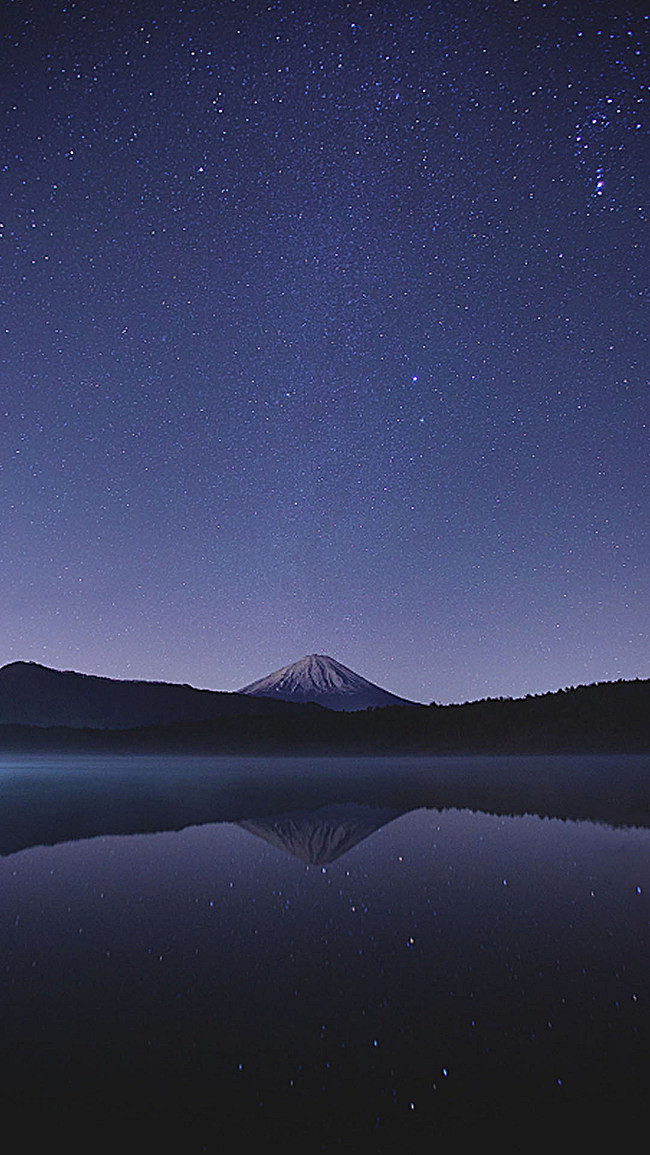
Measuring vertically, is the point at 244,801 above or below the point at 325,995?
above

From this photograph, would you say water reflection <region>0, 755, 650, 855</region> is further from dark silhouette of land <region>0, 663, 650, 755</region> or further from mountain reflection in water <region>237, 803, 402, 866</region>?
dark silhouette of land <region>0, 663, 650, 755</region>

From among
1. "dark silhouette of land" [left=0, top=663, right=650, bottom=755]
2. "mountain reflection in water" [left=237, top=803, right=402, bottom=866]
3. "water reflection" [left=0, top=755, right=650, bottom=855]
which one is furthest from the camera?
"dark silhouette of land" [left=0, top=663, right=650, bottom=755]

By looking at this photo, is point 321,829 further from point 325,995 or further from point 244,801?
point 325,995

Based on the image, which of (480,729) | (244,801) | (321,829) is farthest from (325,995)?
(480,729)

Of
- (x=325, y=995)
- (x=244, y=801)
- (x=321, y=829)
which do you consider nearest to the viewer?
(x=325, y=995)

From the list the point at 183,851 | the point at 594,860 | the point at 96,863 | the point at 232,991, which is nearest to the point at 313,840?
the point at 183,851

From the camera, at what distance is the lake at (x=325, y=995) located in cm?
544

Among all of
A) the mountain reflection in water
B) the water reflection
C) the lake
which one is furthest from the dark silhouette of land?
the lake

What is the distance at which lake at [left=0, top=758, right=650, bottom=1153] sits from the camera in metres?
5.44

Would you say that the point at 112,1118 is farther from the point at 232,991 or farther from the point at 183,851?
the point at 183,851

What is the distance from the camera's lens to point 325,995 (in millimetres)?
7969

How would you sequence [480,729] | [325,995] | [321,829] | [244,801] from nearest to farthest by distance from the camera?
[325,995] < [321,829] < [244,801] < [480,729]

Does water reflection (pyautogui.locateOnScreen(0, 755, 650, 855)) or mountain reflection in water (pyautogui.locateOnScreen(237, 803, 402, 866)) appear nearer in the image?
mountain reflection in water (pyautogui.locateOnScreen(237, 803, 402, 866))

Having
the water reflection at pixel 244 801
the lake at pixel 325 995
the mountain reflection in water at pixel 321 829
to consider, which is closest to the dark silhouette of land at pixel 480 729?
the water reflection at pixel 244 801
